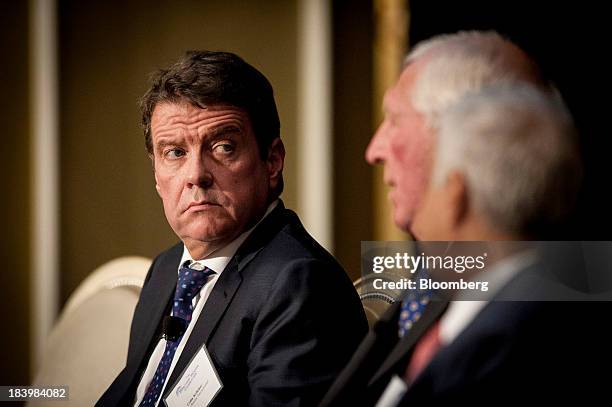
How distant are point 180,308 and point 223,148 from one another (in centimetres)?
28

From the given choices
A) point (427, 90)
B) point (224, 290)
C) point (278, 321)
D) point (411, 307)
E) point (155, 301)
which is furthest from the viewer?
point (155, 301)

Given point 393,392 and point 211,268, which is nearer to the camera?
point 393,392

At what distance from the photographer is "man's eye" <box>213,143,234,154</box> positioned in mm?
1374

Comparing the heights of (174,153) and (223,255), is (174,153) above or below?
above

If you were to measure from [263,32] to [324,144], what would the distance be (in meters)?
0.35

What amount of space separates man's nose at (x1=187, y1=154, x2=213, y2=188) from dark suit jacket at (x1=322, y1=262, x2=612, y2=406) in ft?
1.92

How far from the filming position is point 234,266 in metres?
1.39

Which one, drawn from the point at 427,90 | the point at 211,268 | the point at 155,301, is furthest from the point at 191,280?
the point at 427,90

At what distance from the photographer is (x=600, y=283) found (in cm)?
123

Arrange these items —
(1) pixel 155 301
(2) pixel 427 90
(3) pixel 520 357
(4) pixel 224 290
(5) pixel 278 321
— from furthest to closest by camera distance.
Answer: (1) pixel 155 301 → (4) pixel 224 290 → (5) pixel 278 321 → (2) pixel 427 90 → (3) pixel 520 357

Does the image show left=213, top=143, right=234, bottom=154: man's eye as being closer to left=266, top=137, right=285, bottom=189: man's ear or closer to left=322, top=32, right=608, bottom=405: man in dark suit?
left=266, top=137, right=285, bottom=189: man's ear

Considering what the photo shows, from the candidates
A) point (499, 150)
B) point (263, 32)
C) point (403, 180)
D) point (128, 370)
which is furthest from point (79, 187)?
point (499, 150)

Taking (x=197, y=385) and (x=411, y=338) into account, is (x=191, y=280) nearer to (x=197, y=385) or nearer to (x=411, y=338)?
(x=197, y=385)

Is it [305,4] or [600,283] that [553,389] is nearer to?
[600,283]
